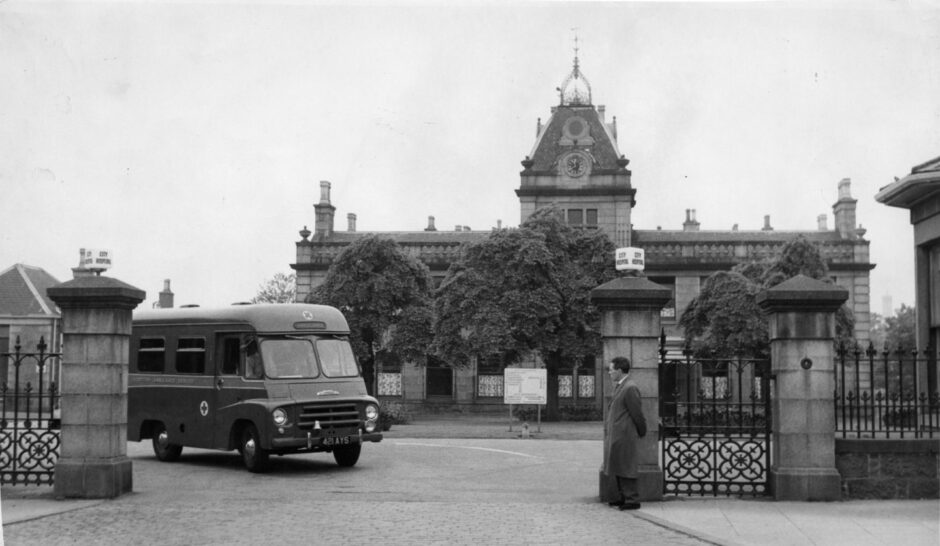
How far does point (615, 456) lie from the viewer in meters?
11.5

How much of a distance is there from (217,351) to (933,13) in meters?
12.5

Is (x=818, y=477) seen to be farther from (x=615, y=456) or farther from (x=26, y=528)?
(x=26, y=528)

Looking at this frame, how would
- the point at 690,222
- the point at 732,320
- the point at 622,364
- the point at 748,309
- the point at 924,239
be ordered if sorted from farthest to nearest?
the point at 690,222 → the point at 732,320 → the point at 748,309 → the point at 924,239 → the point at 622,364

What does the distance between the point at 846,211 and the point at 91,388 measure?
42.2 metres

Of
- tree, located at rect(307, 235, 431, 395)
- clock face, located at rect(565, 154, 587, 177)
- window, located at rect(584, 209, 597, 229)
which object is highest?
clock face, located at rect(565, 154, 587, 177)

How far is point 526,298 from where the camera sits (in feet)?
114

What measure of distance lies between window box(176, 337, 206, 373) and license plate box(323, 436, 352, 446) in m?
3.03

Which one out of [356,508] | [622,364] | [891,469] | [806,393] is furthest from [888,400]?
[356,508]

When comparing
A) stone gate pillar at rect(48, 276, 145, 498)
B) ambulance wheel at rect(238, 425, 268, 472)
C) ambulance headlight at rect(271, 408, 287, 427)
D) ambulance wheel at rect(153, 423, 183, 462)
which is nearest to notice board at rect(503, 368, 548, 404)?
ambulance wheel at rect(153, 423, 183, 462)

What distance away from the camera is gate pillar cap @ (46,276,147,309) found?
40.3 ft

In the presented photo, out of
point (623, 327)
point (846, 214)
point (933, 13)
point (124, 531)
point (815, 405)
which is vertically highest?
point (846, 214)

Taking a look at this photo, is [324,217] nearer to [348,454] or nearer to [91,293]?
[348,454]

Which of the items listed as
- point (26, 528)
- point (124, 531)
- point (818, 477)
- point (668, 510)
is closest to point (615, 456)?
point (668, 510)

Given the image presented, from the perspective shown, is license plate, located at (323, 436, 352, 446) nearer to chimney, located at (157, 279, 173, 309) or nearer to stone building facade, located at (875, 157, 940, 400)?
stone building facade, located at (875, 157, 940, 400)
